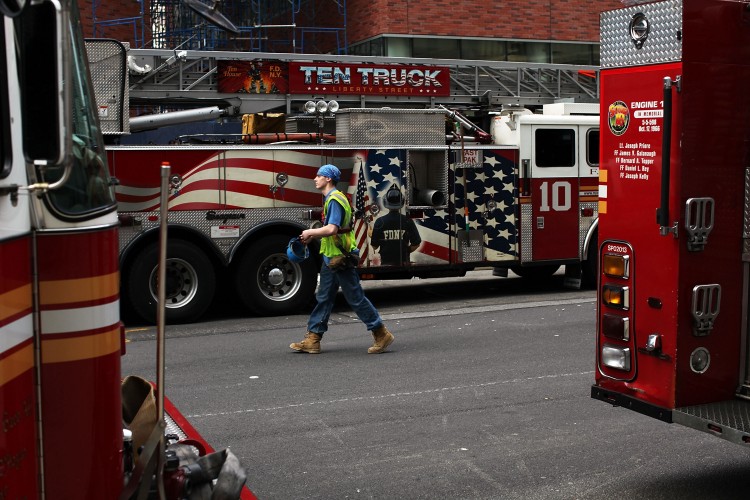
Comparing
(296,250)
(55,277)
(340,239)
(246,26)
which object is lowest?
(296,250)

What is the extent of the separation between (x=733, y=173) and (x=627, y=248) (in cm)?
68

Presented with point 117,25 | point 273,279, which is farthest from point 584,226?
point 117,25

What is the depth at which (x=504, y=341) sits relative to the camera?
1063cm

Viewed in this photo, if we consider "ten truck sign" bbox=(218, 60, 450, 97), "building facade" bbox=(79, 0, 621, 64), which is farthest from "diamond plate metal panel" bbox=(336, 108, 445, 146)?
"building facade" bbox=(79, 0, 621, 64)

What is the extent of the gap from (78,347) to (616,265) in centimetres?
350

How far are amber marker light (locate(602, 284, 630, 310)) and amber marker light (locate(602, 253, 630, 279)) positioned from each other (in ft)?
0.22

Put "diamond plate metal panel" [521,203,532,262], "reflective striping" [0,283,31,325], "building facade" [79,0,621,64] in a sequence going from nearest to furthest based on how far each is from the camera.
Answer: "reflective striping" [0,283,31,325] < "diamond plate metal panel" [521,203,532,262] < "building facade" [79,0,621,64]

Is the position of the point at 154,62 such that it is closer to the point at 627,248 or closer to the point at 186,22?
the point at 627,248

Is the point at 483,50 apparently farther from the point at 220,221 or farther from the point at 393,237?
the point at 220,221

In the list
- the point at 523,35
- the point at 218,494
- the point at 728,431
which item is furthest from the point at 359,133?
the point at 523,35

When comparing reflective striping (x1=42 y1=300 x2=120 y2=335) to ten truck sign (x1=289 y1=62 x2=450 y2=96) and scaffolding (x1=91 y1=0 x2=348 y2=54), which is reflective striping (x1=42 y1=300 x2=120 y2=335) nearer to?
ten truck sign (x1=289 y1=62 x2=450 y2=96)

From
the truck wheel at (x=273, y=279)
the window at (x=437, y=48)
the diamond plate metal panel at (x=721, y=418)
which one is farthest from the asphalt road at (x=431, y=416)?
the window at (x=437, y=48)

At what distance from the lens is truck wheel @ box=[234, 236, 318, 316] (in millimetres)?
12375

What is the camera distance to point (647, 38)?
5.53 m
